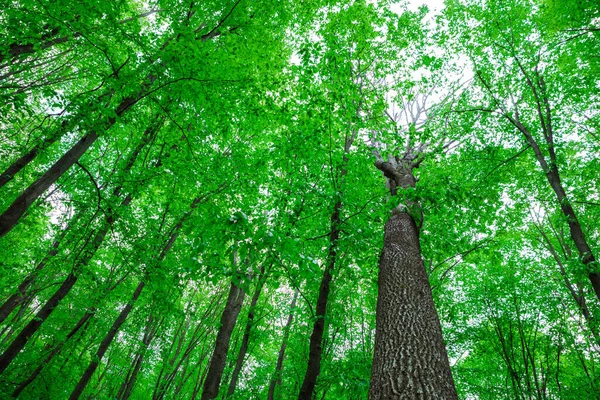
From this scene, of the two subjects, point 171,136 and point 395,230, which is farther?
point 171,136

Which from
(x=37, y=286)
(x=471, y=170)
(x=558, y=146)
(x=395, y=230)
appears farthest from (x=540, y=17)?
(x=37, y=286)

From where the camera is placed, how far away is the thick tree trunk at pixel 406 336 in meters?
2.63

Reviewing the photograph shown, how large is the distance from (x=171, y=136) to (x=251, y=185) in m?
2.36

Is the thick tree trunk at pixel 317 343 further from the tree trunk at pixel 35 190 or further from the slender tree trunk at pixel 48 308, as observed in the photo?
the slender tree trunk at pixel 48 308

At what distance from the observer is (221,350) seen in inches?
291

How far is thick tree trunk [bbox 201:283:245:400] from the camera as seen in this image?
23.1 feet

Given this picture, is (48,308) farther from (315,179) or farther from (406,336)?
(406,336)

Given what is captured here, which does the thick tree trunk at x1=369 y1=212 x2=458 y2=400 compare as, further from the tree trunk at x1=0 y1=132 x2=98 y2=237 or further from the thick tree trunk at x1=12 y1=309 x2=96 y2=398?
the thick tree trunk at x1=12 y1=309 x2=96 y2=398

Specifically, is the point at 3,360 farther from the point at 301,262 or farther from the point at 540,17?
the point at 540,17

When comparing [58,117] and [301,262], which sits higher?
[58,117]

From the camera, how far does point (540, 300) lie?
8906 mm

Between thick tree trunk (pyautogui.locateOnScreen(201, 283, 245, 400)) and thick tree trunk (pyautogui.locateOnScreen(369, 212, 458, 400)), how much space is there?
5.03 metres

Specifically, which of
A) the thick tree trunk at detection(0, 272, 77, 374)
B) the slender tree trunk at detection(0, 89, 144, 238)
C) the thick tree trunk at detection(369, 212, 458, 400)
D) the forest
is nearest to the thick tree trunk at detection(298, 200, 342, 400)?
the forest

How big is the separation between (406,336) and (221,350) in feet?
19.0
